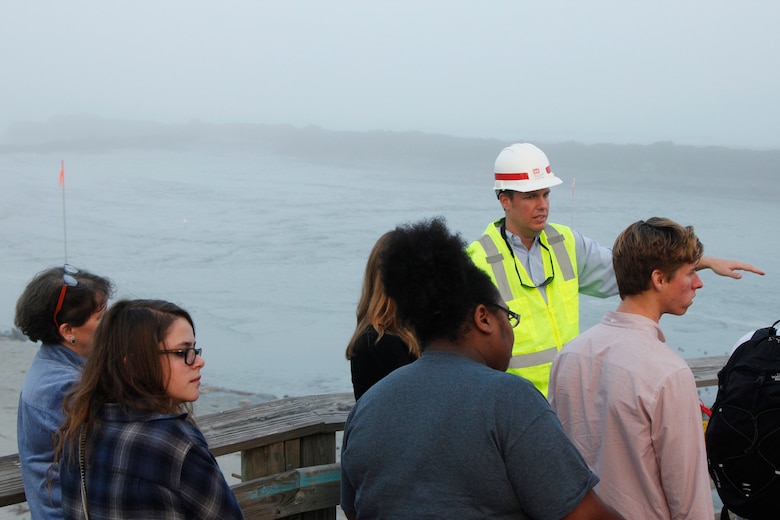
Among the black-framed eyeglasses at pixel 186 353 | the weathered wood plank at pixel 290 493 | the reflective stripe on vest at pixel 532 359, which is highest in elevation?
the black-framed eyeglasses at pixel 186 353

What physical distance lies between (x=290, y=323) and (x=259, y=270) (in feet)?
16.5

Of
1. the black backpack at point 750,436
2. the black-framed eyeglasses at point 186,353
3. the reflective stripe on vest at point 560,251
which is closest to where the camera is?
the black-framed eyeglasses at point 186,353

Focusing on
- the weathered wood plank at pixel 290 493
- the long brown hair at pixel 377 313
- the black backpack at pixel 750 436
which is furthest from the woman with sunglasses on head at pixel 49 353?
the black backpack at pixel 750 436

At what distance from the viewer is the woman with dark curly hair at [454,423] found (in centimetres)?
176

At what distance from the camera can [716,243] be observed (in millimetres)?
19359

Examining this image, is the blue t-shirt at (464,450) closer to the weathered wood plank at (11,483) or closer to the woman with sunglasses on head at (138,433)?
the woman with sunglasses on head at (138,433)

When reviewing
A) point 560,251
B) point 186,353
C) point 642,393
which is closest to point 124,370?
point 186,353

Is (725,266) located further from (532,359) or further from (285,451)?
(285,451)

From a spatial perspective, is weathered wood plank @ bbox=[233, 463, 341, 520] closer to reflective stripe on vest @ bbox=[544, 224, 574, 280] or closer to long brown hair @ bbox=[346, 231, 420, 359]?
long brown hair @ bbox=[346, 231, 420, 359]

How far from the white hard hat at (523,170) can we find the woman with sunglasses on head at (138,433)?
1945 mm

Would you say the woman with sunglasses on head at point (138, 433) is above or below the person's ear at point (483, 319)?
below

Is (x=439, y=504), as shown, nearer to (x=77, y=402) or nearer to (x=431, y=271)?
(x=431, y=271)

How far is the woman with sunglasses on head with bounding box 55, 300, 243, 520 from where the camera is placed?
199cm

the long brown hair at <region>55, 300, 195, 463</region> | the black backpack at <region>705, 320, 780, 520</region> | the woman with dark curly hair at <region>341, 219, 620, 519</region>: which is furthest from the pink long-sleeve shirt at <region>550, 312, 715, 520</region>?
the long brown hair at <region>55, 300, 195, 463</region>
